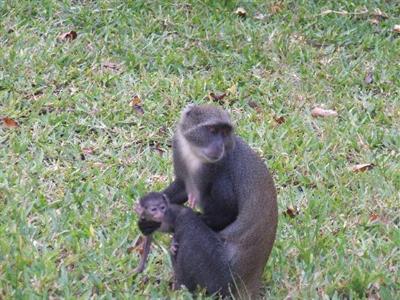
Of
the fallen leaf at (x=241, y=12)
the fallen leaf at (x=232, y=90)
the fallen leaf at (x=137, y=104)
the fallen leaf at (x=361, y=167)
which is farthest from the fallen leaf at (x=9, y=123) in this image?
the fallen leaf at (x=241, y=12)

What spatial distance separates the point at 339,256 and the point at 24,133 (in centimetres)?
254

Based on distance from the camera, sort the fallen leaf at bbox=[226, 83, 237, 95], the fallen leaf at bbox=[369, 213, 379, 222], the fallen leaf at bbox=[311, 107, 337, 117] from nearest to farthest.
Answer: the fallen leaf at bbox=[369, 213, 379, 222], the fallen leaf at bbox=[311, 107, 337, 117], the fallen leaf at bbox=[226, 83, 237, 95]

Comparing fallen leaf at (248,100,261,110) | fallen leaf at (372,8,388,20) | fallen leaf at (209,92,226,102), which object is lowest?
fallen leaf at (372,8,388,20)

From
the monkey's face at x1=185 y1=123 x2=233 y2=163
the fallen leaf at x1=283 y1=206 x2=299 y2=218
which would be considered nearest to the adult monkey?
the monkey's face at x1=185 y1=123 x2=233 y2=163

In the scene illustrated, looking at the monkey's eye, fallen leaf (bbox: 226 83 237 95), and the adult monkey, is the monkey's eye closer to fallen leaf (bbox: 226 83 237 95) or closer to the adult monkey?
the adult monkey

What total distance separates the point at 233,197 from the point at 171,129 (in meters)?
2.21

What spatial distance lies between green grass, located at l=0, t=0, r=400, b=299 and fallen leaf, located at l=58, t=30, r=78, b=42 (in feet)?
0.15

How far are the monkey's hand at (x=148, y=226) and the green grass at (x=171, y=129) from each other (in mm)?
274

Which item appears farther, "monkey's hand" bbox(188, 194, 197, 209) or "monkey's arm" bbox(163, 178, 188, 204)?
"monkey's arm" bbox(163, 178, 188, 204)

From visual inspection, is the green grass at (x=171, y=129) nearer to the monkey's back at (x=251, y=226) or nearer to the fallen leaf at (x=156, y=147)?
the fallen leaf at (x=156, y=147)

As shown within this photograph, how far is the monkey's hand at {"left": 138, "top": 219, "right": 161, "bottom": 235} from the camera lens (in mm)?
4836

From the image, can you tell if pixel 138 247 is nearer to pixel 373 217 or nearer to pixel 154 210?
pixel 154 210

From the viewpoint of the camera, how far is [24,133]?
6613mm

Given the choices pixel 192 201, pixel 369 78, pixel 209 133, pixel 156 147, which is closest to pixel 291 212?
pixel 192 201
